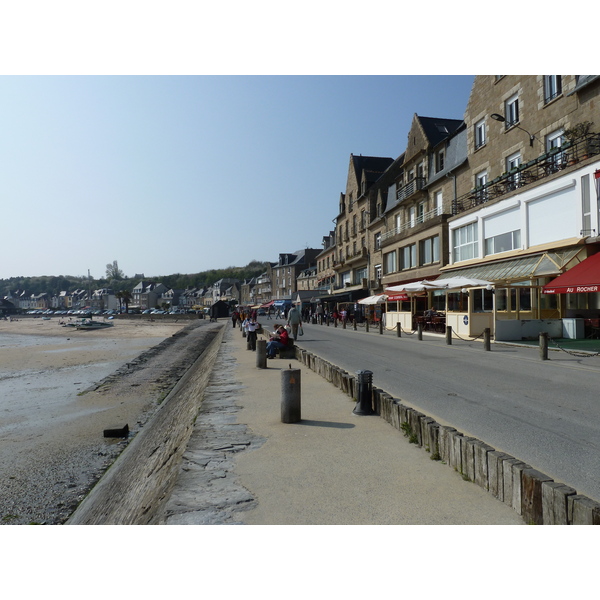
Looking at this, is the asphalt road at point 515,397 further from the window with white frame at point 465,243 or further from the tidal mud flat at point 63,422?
the window with white frame at point 465,243

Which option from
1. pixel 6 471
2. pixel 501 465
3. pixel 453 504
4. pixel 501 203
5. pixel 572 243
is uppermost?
pixel 501 203

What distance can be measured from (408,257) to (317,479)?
32.3 metres

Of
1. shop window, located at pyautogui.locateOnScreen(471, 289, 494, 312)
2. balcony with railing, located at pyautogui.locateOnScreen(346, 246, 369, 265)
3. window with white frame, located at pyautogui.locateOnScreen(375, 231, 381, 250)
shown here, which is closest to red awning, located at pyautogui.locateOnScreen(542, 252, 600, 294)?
shop window, located at pyautogui.locateOnScreen(471, 289, 494, 312)

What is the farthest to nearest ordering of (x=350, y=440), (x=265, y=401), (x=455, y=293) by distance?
(x=455, y=293) → (x=265, y=401) → (x=350, y=440)

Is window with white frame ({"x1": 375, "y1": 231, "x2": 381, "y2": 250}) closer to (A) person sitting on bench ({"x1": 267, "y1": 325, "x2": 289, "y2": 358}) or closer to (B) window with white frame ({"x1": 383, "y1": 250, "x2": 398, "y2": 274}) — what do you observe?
(B) window with white frame ({"x1": 383, "y1": 250, "x2": 398, "y2": 274})

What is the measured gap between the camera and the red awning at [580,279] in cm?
1395

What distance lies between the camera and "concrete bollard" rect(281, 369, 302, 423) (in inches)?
271

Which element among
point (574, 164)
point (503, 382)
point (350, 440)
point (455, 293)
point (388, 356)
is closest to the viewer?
point (350, 440)

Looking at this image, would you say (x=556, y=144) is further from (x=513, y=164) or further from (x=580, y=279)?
(x=580, y=279)

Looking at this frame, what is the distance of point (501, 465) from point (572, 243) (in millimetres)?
16135

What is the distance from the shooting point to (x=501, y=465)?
3887 millimetres

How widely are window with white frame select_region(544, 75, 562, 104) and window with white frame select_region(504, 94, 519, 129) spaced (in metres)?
2.16
